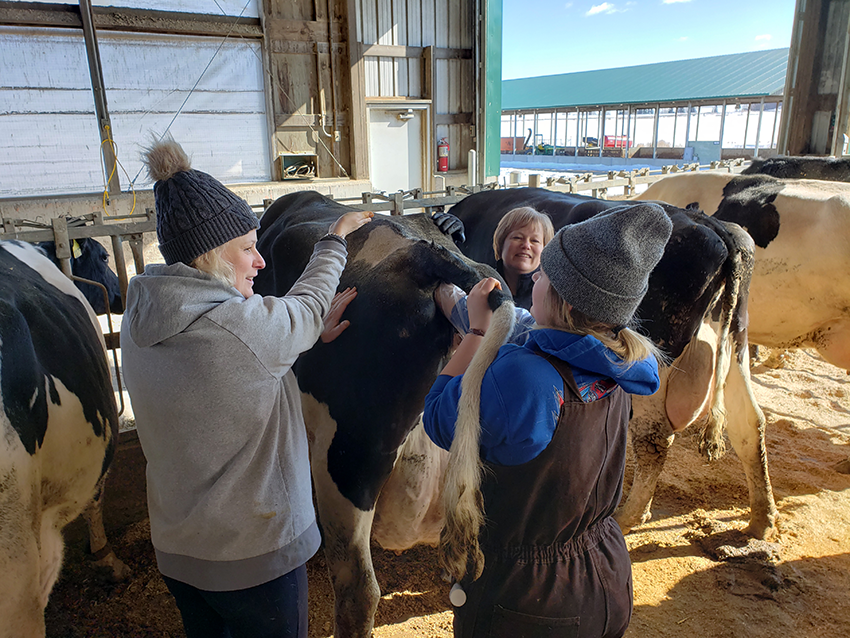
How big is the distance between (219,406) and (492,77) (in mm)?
9124

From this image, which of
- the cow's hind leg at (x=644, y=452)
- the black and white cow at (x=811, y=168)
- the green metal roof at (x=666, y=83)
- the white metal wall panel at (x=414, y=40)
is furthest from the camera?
the green metal roof at (x=666, y=83)

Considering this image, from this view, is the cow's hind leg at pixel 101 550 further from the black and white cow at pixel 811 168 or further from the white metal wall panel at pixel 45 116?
the black and white cow at pixel 811 168

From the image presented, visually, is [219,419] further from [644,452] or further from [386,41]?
[386,41]

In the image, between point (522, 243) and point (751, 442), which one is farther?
point (751, 442)

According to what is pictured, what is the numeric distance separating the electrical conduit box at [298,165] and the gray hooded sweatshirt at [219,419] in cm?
684

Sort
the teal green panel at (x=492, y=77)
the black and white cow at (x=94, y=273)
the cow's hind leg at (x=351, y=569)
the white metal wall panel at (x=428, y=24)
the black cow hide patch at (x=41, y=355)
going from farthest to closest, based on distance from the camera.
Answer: the teal green panel at (x=492, y=77) < the white metal wall panel at (x=428, y=24) < the black and white cow at (x=94, y=273) < the cow's hind leg at (x=351, y=569) < the black cow hide patch at (x=41, y=355)

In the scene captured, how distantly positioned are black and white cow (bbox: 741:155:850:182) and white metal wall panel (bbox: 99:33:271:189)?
6097mm

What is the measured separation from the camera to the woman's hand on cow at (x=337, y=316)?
5.67ft

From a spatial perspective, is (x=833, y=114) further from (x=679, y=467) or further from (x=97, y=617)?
(x=97, y=617)

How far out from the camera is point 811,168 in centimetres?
525

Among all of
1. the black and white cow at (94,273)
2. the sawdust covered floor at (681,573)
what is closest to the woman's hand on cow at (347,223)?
the sawdust covered floor at (681,573)

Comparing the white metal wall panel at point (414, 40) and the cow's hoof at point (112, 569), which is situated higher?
the white metal wall panel at point (414, 40)

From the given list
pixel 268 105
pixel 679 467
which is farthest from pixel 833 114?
pixel 268 105

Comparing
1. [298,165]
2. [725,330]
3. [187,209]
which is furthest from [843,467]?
[298,165]
